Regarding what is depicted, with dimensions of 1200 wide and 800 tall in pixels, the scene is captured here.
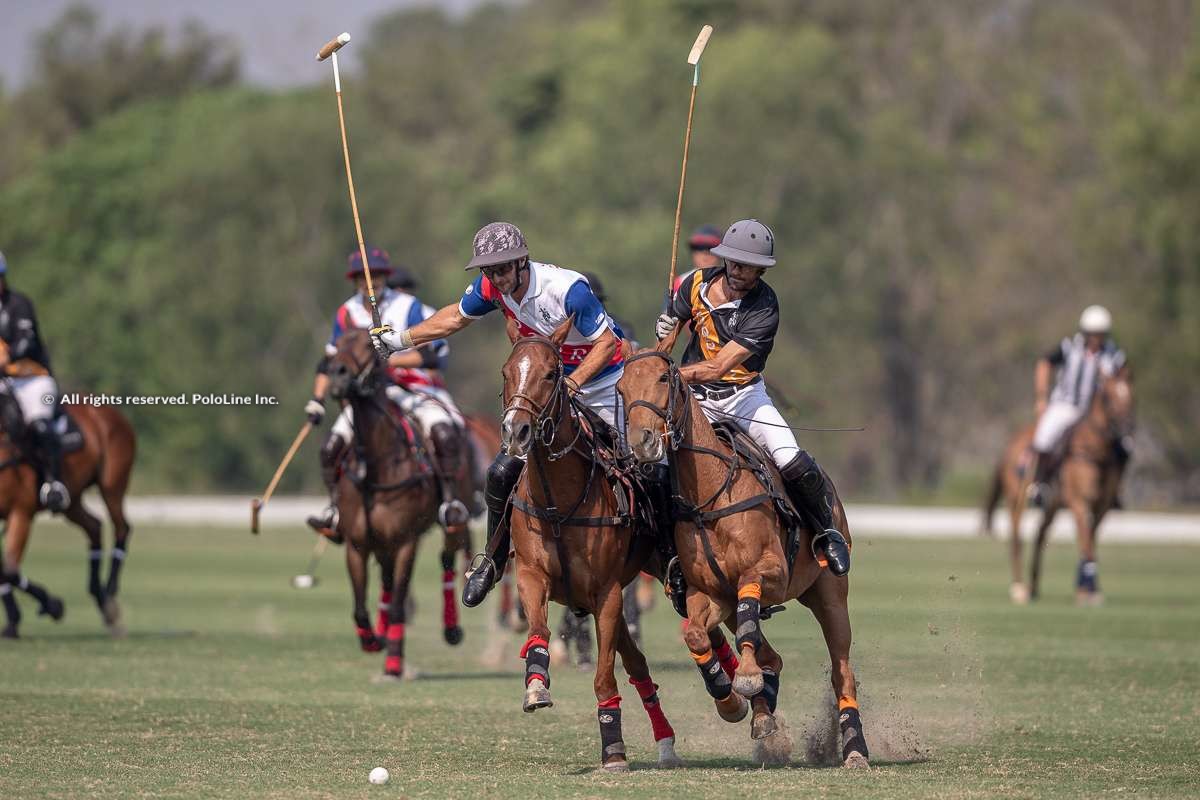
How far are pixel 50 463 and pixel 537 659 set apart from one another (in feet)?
29.2

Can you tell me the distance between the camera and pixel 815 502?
34.0 ft

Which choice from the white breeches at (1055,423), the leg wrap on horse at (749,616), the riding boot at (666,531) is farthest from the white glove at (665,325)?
the white breeches at (1055,423)

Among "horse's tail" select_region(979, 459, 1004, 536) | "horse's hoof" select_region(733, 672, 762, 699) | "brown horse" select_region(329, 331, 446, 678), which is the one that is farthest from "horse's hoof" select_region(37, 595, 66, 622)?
"horse's tail" select_region(979, 459, 1004, 536)

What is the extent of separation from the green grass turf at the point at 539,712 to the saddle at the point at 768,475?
112 centimetres

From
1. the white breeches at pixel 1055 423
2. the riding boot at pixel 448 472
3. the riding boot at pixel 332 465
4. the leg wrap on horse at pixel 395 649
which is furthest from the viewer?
the white breeches at pixel 1055 423

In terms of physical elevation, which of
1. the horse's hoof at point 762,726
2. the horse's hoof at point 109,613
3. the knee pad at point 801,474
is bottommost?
the horse's hoof at point 109,613

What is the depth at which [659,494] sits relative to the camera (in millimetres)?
10172

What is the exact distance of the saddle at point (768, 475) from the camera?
10.0 metres

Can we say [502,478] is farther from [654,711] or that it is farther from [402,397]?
[402,397]

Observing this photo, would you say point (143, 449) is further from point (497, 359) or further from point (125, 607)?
point (125, 607)

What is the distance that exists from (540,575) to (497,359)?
53.0 metres

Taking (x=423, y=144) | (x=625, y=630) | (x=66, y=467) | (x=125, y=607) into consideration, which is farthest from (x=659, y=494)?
(x=423, y=144)

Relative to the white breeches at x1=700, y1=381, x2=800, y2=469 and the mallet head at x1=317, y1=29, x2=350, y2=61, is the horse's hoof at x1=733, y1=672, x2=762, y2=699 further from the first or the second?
the mallet head at x1=317, y1=29, x2=350, y2=61

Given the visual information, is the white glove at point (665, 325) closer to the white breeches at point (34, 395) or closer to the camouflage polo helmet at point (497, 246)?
the camouflage polo helmet at point (497, 246)
